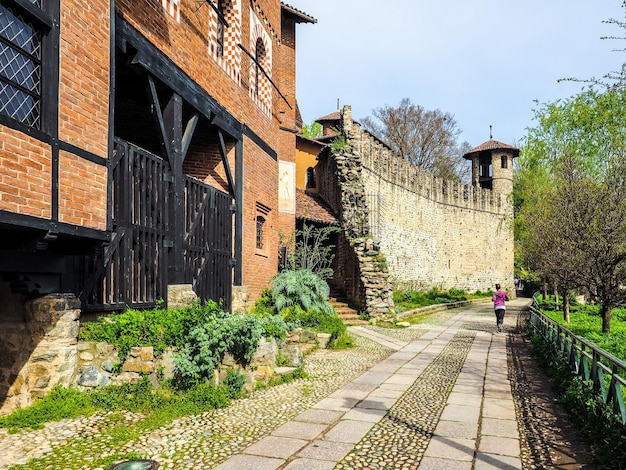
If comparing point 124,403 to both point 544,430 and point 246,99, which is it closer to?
point 544,430

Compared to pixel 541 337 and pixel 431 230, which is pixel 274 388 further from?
pixel 431 230

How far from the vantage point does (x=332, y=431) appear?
17.0 feet

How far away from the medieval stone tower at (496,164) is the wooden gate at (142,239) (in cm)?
3125

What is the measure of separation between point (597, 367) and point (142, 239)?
19.7ft

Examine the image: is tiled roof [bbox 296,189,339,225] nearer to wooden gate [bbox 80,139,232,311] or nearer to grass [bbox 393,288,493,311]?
grass [bbox 393,288,493,311]

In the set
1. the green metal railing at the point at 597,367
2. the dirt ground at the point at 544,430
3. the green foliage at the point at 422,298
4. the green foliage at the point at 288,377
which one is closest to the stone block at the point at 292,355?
the green foliage at the point at 288,377

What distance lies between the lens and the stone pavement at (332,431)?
432 cm

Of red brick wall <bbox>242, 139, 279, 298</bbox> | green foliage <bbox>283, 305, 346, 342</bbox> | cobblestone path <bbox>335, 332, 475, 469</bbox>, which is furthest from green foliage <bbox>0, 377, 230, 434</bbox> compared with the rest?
red brick wall <bbox>242, 139, 279, 298</bbox>

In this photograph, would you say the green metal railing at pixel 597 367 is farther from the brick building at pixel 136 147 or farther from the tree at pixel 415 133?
the tree at pixel 415 133

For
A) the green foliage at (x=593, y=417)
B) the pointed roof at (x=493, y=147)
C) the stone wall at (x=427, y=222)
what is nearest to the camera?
the green foliage at (x=593, y=417)

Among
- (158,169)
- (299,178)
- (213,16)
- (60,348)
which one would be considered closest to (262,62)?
(213,16)

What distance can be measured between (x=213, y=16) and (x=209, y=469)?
8666 mm

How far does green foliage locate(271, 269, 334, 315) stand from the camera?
39.8 feet

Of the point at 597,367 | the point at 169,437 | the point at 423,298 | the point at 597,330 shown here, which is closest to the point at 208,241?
the point at 169,437
